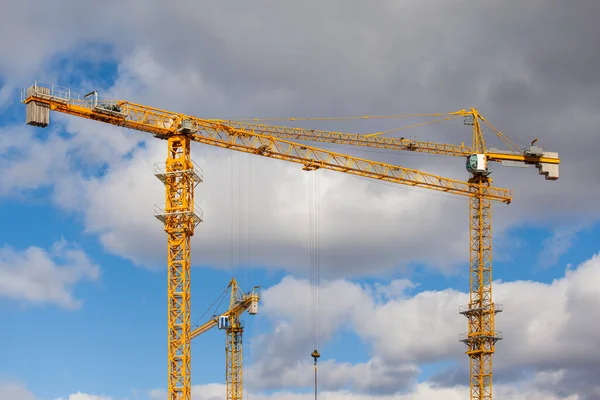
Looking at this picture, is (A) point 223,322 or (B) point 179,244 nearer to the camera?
(B) point 179,244

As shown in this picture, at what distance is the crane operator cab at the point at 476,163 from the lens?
574 feet

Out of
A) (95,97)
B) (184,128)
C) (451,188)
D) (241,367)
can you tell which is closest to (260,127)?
(184,128)

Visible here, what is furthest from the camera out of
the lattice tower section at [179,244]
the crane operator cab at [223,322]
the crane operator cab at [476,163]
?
the crane operator cab at [223,322]

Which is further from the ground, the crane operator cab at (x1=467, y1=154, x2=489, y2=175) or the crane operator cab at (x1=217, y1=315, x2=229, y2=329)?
the crane operator cab at (x1=467, y1=154, x2=489, y2=175)

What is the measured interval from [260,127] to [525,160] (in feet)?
164

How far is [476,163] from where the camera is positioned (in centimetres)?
17512

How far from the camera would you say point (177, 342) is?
13325 cm

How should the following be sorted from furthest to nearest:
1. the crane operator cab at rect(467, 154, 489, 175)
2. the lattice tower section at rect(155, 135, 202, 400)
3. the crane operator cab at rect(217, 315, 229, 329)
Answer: the crane operator cab at rect(217, 315, 229, 329), the crane operator cab at rect(467, 154, 489, 175), the lattice tower section at rect(155, 135, 202, 400)

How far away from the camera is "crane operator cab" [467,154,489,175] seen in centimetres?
17488

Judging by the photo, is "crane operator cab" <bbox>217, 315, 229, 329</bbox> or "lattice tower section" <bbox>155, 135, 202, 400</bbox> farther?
"crane operator cab" <bbox>217, 315, 229, 329</bbox>

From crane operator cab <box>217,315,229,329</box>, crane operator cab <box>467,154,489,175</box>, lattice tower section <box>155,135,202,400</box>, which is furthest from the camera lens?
crane operator cab <box>217,315,229,329</box>

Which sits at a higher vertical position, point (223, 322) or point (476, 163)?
point (476, 163)

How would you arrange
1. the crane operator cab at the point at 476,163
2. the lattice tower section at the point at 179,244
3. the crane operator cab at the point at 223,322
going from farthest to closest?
the crane operator cab at the point at 223,322 → the crane operator cab at the point at 476,163 → the lattice tower section at the point at 179,244

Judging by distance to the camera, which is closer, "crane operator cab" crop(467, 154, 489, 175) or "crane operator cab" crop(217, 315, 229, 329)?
"crane operator cab" crop(467, 154, 489, 175)
